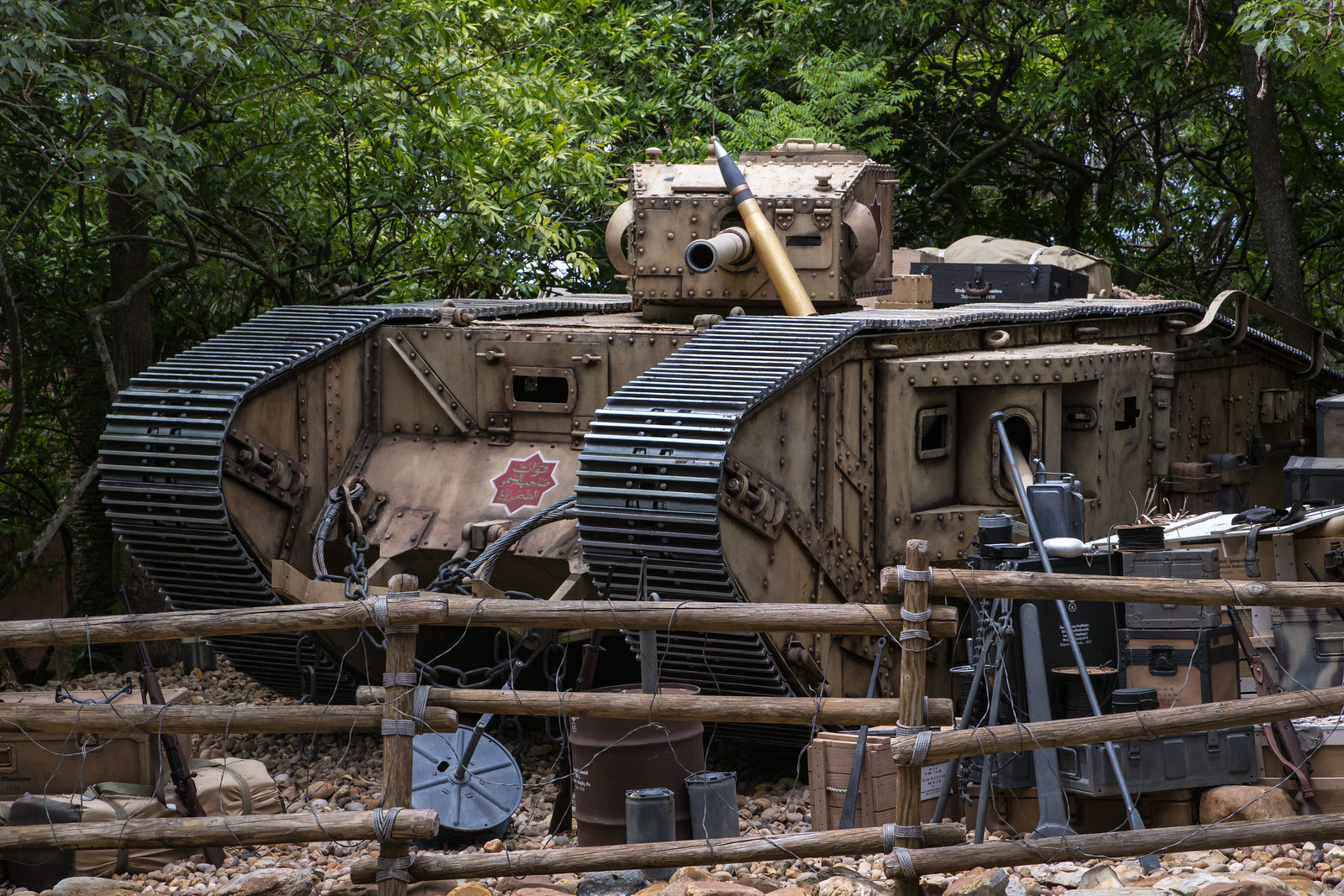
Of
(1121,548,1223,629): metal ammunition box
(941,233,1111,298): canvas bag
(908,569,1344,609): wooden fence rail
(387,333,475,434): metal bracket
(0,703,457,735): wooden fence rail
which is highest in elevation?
(941,233,1111,298): canvas bag

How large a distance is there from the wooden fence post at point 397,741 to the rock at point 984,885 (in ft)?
5.59

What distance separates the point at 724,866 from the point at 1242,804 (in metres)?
2.03

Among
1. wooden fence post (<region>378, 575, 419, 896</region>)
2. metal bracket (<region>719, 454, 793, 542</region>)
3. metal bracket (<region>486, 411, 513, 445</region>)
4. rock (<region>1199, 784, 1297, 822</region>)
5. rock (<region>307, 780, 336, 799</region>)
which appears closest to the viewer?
wooden fence post (<region>378, 575, 419, 896</region>)

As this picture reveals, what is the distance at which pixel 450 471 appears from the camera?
815 centimetres

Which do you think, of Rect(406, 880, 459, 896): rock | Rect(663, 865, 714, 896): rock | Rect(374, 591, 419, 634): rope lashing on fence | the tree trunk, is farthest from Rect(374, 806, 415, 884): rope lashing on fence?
the tree trunk

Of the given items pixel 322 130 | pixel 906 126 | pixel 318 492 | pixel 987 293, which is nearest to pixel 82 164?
pixel 322 130

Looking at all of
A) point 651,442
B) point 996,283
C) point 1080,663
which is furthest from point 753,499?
point 996,283

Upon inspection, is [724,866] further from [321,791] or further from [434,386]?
[434,386]

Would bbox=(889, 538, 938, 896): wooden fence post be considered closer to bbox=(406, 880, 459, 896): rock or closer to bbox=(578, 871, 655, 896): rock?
bbox=(578, 871, 655, 896): rock

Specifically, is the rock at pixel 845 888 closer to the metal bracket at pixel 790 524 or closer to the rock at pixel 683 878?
the rock at pixel 683 878

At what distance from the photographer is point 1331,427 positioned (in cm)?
986

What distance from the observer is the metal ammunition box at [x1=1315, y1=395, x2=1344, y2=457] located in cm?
982

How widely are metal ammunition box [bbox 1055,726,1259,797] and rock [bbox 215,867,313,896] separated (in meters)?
2.94

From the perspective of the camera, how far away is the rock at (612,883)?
16.4ft
